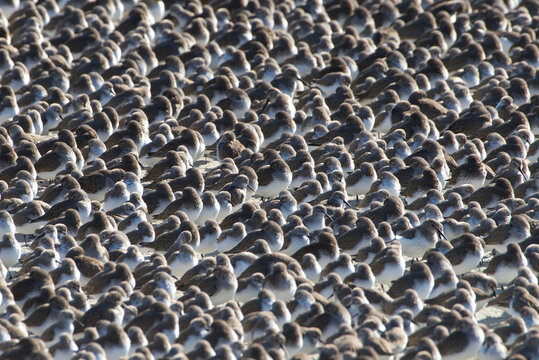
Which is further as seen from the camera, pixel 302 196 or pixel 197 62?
pixel 197 62

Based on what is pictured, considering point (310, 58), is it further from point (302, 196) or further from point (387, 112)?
point (302, 196)

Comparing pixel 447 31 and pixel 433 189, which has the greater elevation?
pixel 433 189

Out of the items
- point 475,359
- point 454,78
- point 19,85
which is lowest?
point 19,85

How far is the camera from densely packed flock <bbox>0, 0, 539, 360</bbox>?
13922 millimetres

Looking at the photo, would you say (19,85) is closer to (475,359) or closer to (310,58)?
(310,58)

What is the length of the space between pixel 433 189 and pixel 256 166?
318 centimetres

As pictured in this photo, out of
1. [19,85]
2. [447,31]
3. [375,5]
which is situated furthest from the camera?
[375,5]

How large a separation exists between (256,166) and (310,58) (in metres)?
6.90

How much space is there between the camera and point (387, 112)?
2244 centimetres

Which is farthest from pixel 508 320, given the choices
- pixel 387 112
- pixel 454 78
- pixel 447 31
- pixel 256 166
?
pixel 447 31

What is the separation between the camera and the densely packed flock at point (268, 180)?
13922 millimetres

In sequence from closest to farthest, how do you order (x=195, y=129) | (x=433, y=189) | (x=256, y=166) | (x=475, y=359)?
1. (x=475, y=359)
2. (x=433, y=189)
3. (x=256, y=166)
4. (x=195, y=129)

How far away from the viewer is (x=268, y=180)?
19.1m

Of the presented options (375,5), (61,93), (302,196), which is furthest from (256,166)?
(375,5)
